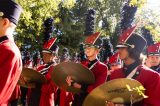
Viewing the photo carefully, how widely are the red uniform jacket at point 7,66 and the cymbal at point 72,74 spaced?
225 centimetres

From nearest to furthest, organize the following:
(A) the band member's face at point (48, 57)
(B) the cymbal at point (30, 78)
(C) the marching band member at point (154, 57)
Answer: (B) the cymbal at point (30, 78) < (C) the marching band member at point (154, 57) < (A) the band member's face at point (48, 57)

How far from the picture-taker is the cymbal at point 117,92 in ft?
14.7

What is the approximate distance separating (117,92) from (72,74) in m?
1.99

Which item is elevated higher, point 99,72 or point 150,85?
point 150,85

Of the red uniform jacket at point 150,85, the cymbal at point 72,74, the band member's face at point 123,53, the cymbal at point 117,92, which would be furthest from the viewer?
the cymbal at point 72,74

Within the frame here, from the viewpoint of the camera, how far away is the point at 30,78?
8430 mm

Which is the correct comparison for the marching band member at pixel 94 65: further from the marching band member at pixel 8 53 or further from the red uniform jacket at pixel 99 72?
the marching band member at pixel 8 53

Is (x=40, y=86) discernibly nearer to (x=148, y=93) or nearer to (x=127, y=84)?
(x=148, y=93)

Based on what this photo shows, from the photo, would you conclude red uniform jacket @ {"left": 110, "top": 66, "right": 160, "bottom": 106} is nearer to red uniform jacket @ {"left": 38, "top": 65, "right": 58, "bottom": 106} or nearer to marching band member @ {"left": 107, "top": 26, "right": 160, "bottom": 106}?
marching band member @ {"left": 107, "top": 26, "right": 160, "bottom": 106}

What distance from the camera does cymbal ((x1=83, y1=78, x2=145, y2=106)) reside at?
447 centimetres

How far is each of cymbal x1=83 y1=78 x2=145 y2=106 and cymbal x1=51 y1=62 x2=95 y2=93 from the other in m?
1.35

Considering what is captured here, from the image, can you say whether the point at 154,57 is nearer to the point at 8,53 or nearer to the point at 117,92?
the point at 117,92

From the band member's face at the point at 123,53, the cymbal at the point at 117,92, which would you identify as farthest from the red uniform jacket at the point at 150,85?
the cymbal at the point at 117,92

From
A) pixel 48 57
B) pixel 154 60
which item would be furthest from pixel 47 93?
pixel 154 60
